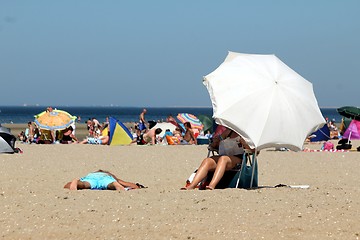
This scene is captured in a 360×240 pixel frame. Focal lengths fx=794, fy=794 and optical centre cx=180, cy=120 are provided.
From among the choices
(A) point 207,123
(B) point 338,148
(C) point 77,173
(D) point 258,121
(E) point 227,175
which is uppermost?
(D) point 258,121

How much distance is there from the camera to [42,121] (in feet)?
80.0

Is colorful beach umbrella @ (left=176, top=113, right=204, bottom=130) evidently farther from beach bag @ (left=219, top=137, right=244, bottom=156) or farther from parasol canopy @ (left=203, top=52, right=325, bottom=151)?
beach bag @ (left=219, top=137, right=244, bottom=156)

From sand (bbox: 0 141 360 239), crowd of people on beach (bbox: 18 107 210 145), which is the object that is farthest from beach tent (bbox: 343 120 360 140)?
sand (bbox: 0 141 360 239)

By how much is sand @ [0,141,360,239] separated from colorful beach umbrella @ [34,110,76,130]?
11135 mm

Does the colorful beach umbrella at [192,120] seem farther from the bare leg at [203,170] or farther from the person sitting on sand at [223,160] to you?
the bare leg at [203,170]

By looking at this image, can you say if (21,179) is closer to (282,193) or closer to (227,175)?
(227,175)

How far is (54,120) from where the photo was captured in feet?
80.3

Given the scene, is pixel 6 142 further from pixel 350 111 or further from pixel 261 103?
pixel 350 111

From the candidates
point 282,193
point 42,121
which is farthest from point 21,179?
point 42,121

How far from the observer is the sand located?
7.04 m

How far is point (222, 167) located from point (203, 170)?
241 millimetres

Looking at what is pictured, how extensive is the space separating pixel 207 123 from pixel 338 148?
9014 millimetres

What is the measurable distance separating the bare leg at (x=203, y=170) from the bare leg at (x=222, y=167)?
10 centimetres

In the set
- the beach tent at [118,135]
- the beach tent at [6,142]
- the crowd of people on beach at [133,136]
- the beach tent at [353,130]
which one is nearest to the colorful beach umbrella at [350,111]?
the beach tent at [353,130]
